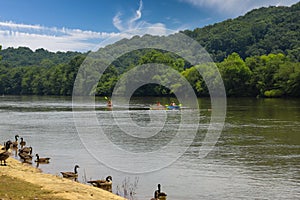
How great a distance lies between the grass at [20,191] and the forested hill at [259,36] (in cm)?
13371

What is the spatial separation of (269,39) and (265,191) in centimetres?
14464

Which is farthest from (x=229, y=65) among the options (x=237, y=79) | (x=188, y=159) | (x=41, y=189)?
(x=41, y=189)

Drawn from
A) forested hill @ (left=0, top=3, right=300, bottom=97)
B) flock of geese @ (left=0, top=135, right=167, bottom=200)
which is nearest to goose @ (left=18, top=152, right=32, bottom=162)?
flock of geese @ (left=0, top=135, right=167, bottom=200)

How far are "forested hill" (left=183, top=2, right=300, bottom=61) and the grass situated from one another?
134 metres

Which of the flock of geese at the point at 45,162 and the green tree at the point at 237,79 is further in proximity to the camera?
the green tree at the point at 237,79

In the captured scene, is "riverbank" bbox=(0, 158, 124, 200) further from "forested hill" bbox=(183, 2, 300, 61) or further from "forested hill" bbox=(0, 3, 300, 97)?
"forested hill" bbox=(183, 2, 300, 61)

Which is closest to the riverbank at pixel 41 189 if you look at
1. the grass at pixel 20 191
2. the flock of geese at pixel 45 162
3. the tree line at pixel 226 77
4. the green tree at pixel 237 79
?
the grass at pixel 20 191

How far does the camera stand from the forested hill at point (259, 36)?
152 metres

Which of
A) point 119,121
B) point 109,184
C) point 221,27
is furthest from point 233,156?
point 221,27

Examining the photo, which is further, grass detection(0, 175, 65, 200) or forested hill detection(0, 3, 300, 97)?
forested hill detection(0, 3, 300, 97)

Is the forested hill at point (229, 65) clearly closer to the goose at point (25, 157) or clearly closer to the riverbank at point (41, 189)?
the goose at point (25, 157)

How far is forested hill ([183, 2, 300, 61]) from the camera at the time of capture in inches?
5999

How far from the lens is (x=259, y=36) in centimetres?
16800

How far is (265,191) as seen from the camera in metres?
19.2
